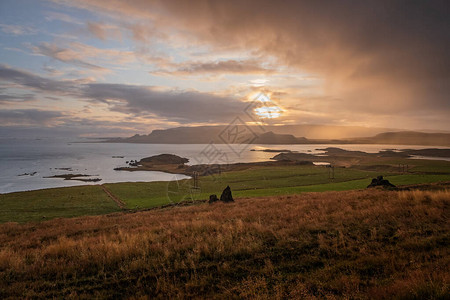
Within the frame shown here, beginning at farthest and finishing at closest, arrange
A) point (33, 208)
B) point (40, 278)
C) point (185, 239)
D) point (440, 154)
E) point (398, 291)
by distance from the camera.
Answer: point (440, 154) → point (33, 208) → point (185, 239) → point (40, 278) → point (398, 291)

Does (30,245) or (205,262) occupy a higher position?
(205,262)

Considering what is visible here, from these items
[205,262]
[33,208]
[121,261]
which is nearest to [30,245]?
[121,261]

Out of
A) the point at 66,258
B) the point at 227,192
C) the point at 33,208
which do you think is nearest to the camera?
the point at 66,258

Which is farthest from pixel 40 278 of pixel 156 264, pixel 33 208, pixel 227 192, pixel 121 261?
pixel 33 208

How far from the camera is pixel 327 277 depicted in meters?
6.19

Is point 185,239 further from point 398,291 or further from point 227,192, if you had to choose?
point 227,192

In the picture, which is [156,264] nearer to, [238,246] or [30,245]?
[238,246]

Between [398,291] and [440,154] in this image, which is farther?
[440,154]

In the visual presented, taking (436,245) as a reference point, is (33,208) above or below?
below

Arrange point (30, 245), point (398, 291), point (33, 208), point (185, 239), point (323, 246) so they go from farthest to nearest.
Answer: point (33, 208)
point (30, 245)
point (185, 239)
point (323, 246)
point (398, 291)

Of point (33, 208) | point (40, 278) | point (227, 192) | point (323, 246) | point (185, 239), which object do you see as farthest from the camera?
point (33, 208)

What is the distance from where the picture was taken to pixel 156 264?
7629 millimetres

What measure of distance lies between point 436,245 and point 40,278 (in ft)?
42.7

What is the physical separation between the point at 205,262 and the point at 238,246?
147 cm
